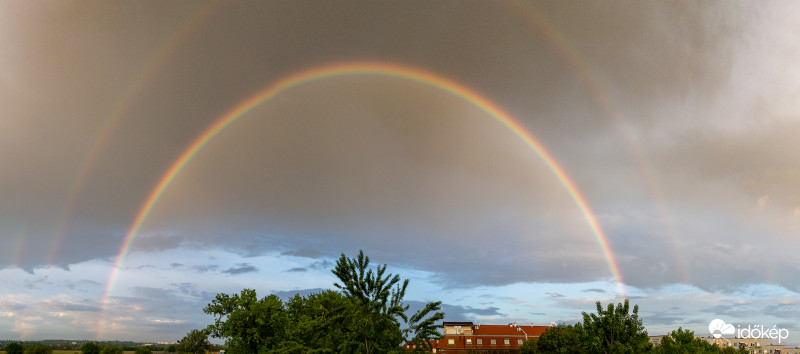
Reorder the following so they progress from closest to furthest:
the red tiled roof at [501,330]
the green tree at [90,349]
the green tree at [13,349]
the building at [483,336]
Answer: the building at [483,336], the red tiled roof at [501,330], the green tree at [13,349], the green tree at [90,349]

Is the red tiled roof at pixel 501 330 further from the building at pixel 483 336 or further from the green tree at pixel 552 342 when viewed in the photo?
the green tree at pixel 552 342

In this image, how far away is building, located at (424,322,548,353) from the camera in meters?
157

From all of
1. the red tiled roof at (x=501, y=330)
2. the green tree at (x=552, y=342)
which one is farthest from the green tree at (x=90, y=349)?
the green tree at (x=552, y=342)

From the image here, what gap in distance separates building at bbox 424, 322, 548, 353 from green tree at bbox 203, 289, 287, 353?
101 metres

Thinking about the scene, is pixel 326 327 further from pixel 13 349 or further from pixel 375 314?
pixel 13 349

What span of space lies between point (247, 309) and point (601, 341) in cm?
4416

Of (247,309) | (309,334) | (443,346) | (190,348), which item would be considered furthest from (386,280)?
(190,348)

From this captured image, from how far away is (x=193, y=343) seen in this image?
15825 cm

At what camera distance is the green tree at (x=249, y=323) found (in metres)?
61.6

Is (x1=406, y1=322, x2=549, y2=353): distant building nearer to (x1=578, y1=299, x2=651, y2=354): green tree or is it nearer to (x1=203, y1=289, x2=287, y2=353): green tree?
(x1=203, y1=289, x2=287, y2=353): green tree

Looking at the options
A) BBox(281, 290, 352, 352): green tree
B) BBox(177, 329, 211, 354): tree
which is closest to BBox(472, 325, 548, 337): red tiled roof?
BBox(177, 329, 211, 354): tree

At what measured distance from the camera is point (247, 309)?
63531 mm

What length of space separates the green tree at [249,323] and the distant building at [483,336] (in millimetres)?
101283

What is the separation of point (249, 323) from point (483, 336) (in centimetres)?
11361
